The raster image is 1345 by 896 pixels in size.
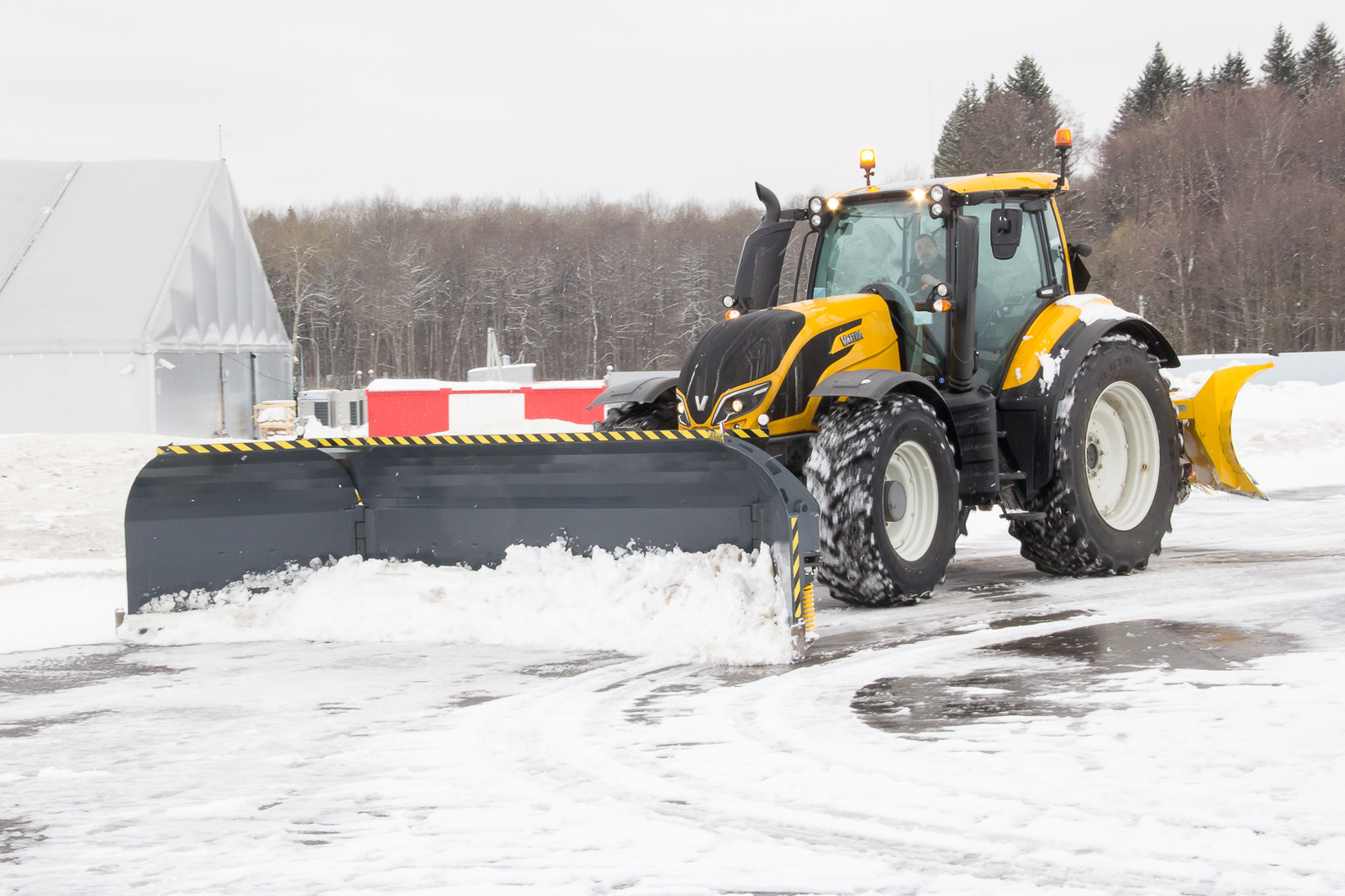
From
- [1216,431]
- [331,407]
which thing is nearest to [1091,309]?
[1216,431]

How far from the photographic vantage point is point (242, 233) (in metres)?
24.4

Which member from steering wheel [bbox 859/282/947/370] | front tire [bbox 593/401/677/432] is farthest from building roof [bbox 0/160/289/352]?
steering wheel [bbox 859/282/947/370]

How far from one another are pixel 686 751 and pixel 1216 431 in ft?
18.3

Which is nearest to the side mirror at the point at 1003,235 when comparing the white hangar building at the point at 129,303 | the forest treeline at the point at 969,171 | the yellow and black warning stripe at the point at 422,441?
the yellow and black warning stripe at the point at 422,441

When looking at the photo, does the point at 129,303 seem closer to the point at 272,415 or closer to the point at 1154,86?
the point at 272,415

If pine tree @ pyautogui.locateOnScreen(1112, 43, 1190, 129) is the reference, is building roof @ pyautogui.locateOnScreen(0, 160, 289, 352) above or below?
below

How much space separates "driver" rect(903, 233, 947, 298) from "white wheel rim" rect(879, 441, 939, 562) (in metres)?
1.08

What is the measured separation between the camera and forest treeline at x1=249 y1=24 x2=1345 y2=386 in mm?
39219

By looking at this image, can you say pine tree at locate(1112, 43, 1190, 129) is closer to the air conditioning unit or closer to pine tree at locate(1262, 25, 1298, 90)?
pine tree at locate(1262, 25, 1298, 90)

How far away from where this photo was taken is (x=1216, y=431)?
816 centimetres

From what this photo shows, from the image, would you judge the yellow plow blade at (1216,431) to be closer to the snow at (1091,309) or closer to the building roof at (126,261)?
the snow at (1091,309)

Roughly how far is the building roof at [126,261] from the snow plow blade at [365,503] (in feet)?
51.6

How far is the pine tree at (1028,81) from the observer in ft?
185

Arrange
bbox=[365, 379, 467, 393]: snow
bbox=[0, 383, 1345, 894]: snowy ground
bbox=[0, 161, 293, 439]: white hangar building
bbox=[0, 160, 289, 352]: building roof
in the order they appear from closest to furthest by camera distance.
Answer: bbox=[0, 383, 1345, 894]: snowy ground < bbox=[0, 161, 293, 439]: white hangar building < bbox=[0, 160, 289, 352]: building roof < bbox=[365, 379, 467, 393]: snow
